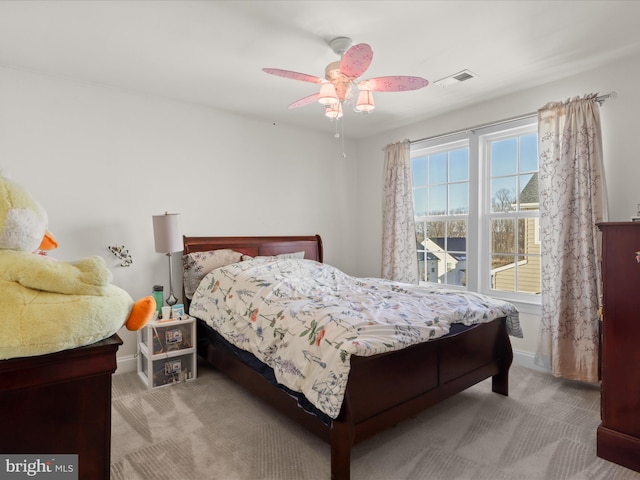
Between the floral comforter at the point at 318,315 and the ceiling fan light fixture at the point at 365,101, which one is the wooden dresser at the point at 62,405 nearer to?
the floral comforter at the point at 318,315

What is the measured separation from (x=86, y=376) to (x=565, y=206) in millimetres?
3238

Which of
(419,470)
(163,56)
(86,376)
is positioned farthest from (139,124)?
(419,470)

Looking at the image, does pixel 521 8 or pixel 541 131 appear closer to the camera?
pixel 521 8

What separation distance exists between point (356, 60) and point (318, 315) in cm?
143

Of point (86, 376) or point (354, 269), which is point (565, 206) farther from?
point (86, 376)

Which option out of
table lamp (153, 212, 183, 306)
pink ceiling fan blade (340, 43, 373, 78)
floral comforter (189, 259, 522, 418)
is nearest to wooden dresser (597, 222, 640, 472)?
floral comforter (189, 259, 522, 418)

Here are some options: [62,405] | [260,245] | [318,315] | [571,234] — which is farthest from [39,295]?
[571,234]

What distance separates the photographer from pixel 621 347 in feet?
6.19

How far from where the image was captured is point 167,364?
2.88 metres

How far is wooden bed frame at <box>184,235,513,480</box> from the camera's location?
5.66ft

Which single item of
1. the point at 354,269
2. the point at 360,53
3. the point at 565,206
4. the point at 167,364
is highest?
the point at 360,53

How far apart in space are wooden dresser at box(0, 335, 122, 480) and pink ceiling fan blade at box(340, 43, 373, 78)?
1.72m

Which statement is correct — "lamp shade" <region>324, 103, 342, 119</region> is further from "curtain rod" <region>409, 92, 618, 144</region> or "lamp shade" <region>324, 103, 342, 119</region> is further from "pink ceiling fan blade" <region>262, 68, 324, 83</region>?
"curtain rod" <region>409, 92, 618, 144</region>

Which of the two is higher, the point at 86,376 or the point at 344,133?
the point at 344,133
